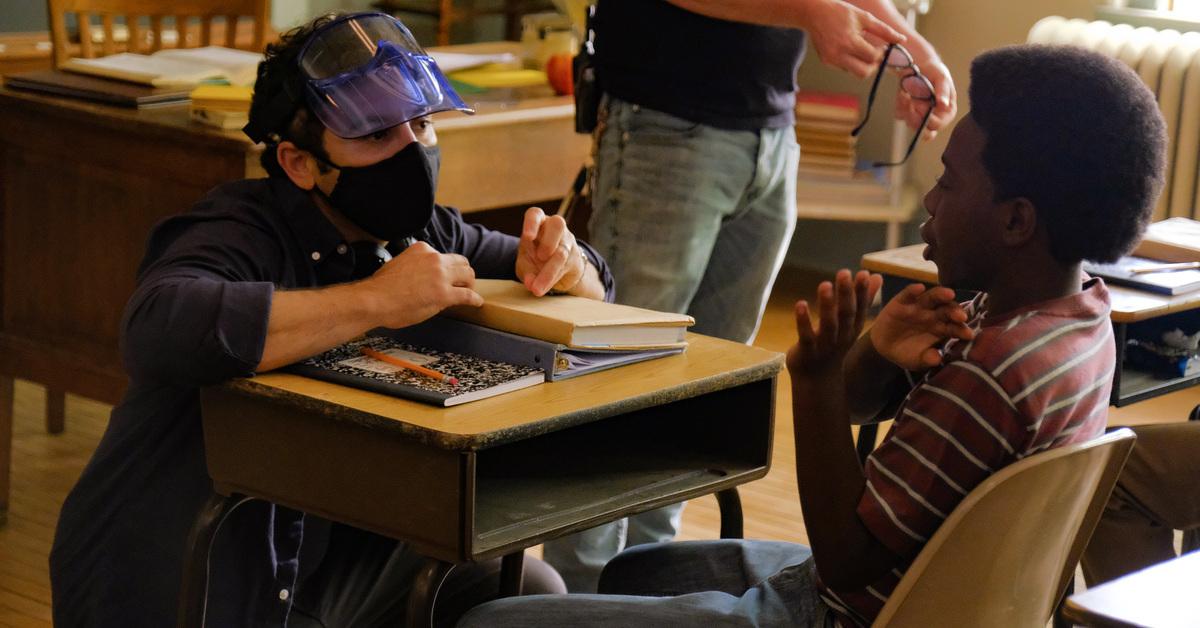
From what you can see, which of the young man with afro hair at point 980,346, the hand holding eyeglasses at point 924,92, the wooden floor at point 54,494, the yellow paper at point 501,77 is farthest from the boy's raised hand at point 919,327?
the yellow paper at point 501,77

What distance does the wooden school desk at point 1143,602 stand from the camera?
114cm

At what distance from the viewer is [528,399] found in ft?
5.39

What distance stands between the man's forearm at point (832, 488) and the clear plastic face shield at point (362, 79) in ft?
2.10

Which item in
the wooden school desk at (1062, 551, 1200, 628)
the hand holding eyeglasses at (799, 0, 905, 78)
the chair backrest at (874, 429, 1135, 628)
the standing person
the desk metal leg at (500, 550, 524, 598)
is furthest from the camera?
the standing person

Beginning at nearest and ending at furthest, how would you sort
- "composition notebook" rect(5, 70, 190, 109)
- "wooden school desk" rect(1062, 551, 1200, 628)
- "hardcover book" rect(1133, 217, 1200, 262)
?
"wooden school desk" rect(1062, 551, 1200, 628) < "hardcover book" rect(1133, 217, 1200, 262) < "composition notebook" rect(5, 70, 190, 109)

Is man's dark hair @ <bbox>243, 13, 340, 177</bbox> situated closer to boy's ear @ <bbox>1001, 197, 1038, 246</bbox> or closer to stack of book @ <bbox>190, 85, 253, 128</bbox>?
boy's ear @ <bbox>1001, 197, 1038, 246</bbox>

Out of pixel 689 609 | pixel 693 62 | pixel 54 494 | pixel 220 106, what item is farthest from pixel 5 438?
pixel 689 609

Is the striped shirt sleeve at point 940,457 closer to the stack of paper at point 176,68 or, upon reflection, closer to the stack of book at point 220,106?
the stack of book at point 220,106

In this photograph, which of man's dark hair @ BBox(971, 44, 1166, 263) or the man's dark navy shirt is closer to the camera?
man's dark hair @ BBox(971, 44, 1166, 263)

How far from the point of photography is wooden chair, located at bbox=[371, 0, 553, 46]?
626 cm

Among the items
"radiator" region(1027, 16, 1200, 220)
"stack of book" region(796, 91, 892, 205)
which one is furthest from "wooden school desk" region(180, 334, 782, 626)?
"stack of book" region(796, 91, 892, 205)

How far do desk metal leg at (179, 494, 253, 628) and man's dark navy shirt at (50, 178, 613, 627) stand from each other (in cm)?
9

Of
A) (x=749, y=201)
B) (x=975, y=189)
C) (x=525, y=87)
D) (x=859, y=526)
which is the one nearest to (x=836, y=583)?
(x=859, y=526)

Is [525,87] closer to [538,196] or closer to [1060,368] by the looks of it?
[538,196]
